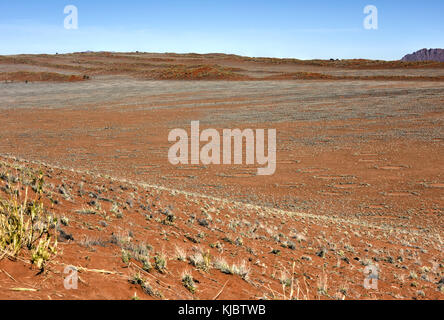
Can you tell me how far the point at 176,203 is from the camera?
35.6 ft

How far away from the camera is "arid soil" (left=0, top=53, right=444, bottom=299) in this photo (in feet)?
17.0

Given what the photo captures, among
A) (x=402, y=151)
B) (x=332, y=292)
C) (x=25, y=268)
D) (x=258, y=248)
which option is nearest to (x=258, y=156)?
(x=402, y=151)

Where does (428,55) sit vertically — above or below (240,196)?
above

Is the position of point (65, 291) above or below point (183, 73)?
below

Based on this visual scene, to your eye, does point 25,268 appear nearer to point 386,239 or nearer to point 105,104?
point 386,239

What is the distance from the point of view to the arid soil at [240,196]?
17.0ft

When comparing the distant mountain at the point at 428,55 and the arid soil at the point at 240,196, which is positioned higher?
the distant mountain at the point at 428,55

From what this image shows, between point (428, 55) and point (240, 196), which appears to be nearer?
point (240, 196)

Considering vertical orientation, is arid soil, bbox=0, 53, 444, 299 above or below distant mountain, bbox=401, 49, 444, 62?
below

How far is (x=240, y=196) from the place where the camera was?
15.4m

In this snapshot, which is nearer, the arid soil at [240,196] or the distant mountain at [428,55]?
the arid soil at [240,196]

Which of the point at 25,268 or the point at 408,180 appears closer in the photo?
the point at 25,268

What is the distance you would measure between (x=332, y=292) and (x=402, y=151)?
57.2 feet

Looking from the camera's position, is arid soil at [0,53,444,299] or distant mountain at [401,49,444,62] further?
distant mountain at [401,49,444,62]
